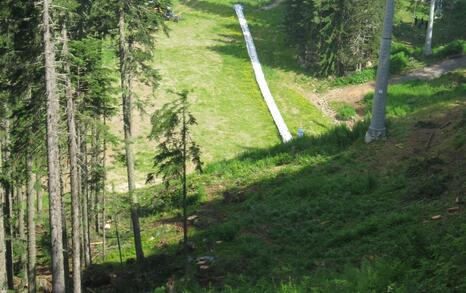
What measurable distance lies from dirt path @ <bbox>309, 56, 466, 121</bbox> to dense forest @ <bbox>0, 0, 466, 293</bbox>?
7.34 feet

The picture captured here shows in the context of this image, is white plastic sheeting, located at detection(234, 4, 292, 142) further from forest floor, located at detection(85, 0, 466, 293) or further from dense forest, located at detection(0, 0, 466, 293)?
forest floor, located at detection(85, 0, 466, 293)

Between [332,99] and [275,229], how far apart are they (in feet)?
89.9

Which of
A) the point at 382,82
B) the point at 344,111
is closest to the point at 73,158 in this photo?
the point at 382,82

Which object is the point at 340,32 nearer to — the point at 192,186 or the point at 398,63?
the point at 398,63

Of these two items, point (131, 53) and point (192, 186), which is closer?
point (131, 53)

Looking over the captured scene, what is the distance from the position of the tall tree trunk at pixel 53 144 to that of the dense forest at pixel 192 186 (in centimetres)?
3

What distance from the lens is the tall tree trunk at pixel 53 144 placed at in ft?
42.5

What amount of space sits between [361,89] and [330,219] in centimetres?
2788

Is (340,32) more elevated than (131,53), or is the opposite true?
(340,32)

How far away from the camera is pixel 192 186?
2620cm

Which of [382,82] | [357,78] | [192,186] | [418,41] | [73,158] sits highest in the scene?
[418,41]

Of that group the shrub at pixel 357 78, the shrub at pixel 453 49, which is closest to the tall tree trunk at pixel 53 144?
the shrub at pixel 357 78

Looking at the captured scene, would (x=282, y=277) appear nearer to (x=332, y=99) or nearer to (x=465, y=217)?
(x=465, y=217)

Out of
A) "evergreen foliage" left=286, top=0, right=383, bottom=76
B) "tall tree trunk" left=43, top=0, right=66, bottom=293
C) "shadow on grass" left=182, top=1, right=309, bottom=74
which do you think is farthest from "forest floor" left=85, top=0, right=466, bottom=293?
"shadow on grass" left=182, top=1, right=309, bottom=74
